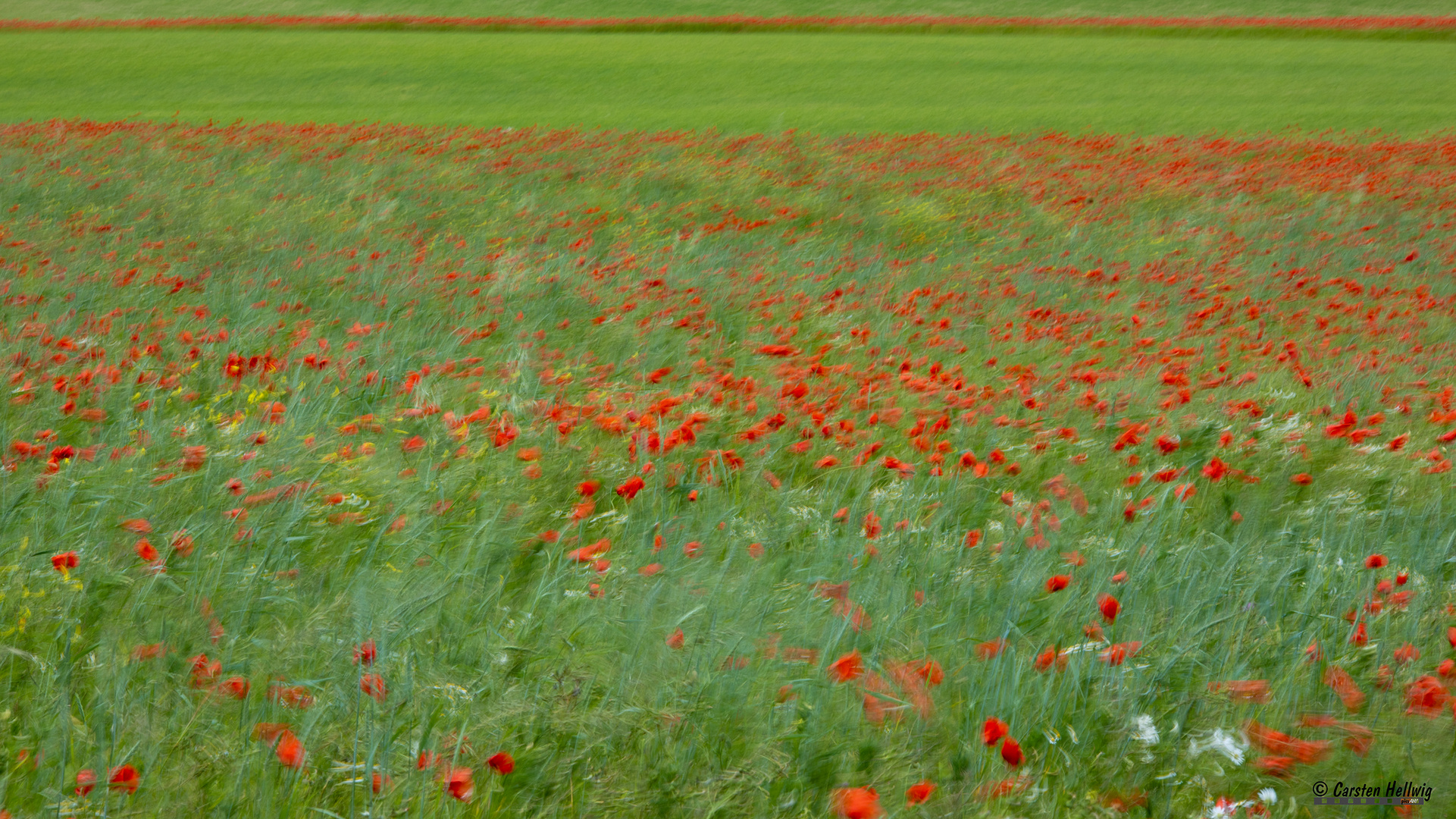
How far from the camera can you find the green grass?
1820 cm

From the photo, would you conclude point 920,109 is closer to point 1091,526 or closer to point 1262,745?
point 1091,526

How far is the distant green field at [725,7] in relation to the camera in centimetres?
3092

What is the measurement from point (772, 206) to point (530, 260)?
3824 mm

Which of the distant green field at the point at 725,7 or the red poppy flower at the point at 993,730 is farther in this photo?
the distant green field at the point at 725,7

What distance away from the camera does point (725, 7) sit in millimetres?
32219

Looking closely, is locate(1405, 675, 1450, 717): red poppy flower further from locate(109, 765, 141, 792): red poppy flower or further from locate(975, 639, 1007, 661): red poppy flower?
locate(109, 765, 141, 792): red poppy flower

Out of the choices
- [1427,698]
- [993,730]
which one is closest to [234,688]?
[993,730]

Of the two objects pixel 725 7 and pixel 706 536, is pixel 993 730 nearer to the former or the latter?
pixel 706 536

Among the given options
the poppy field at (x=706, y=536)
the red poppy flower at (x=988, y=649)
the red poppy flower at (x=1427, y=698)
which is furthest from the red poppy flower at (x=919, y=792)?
the red poppy flower at (x=1427, y=698)

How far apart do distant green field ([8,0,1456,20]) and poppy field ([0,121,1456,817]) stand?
85.1 ft

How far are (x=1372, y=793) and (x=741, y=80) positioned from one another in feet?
70.2

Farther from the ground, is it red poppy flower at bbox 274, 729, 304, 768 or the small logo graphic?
red poppy flower at bbox 274, 729, 304, 768

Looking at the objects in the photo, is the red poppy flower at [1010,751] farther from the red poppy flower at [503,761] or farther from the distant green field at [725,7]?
the distant green field at [725,7]

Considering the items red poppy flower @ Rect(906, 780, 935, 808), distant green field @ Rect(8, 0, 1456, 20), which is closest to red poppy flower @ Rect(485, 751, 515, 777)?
red poppy flower @ Rect(906, 780, 935, 808)
